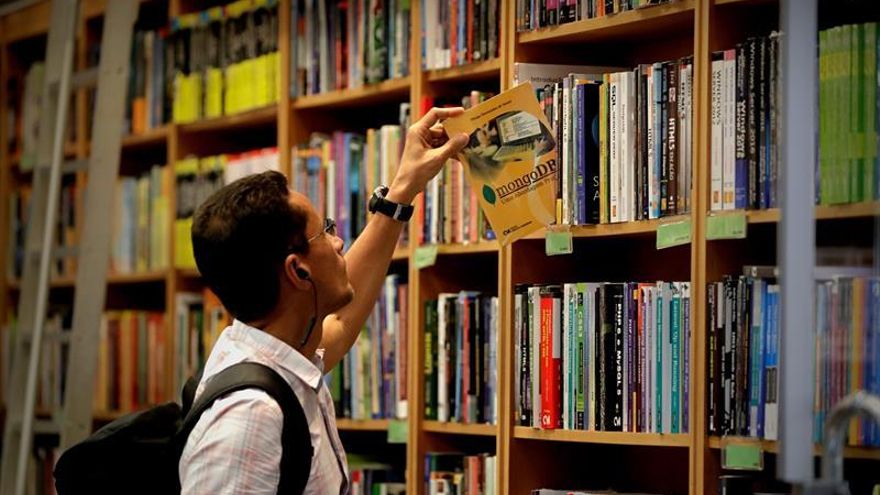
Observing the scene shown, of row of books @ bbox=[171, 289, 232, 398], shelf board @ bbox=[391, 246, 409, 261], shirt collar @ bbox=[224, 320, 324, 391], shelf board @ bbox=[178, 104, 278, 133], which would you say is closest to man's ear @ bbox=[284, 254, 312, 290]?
shirt collar @ bbox=[224, 320, 324, 391]

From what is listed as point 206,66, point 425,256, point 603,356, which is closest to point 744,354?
point 603,356

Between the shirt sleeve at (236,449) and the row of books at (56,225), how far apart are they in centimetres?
287

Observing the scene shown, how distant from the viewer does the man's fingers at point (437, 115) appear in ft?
9.09

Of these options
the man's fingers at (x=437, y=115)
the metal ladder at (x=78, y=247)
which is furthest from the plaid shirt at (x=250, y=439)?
the metal ladder at (x=78, y=247)

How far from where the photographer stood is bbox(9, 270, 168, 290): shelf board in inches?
178

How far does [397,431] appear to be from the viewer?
350cm

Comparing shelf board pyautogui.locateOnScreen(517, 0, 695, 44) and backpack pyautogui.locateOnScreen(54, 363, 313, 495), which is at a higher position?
shelf board pyautogui.locateOnScreen(517, 0, 695, 44)

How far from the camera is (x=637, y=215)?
289 cm

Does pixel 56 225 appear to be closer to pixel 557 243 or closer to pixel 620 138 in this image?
pixel 557 243

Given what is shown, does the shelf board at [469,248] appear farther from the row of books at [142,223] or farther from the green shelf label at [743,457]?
the row of books at [142,223]

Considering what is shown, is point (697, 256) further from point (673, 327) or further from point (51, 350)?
point (51, 350)

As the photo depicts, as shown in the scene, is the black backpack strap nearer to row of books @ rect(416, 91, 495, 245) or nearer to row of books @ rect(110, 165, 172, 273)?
row of books @ rect(416, 91, 495, 245)

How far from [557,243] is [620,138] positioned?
0.28m

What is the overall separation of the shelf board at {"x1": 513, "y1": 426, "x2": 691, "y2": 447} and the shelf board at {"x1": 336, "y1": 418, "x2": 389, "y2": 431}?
0.56 m
